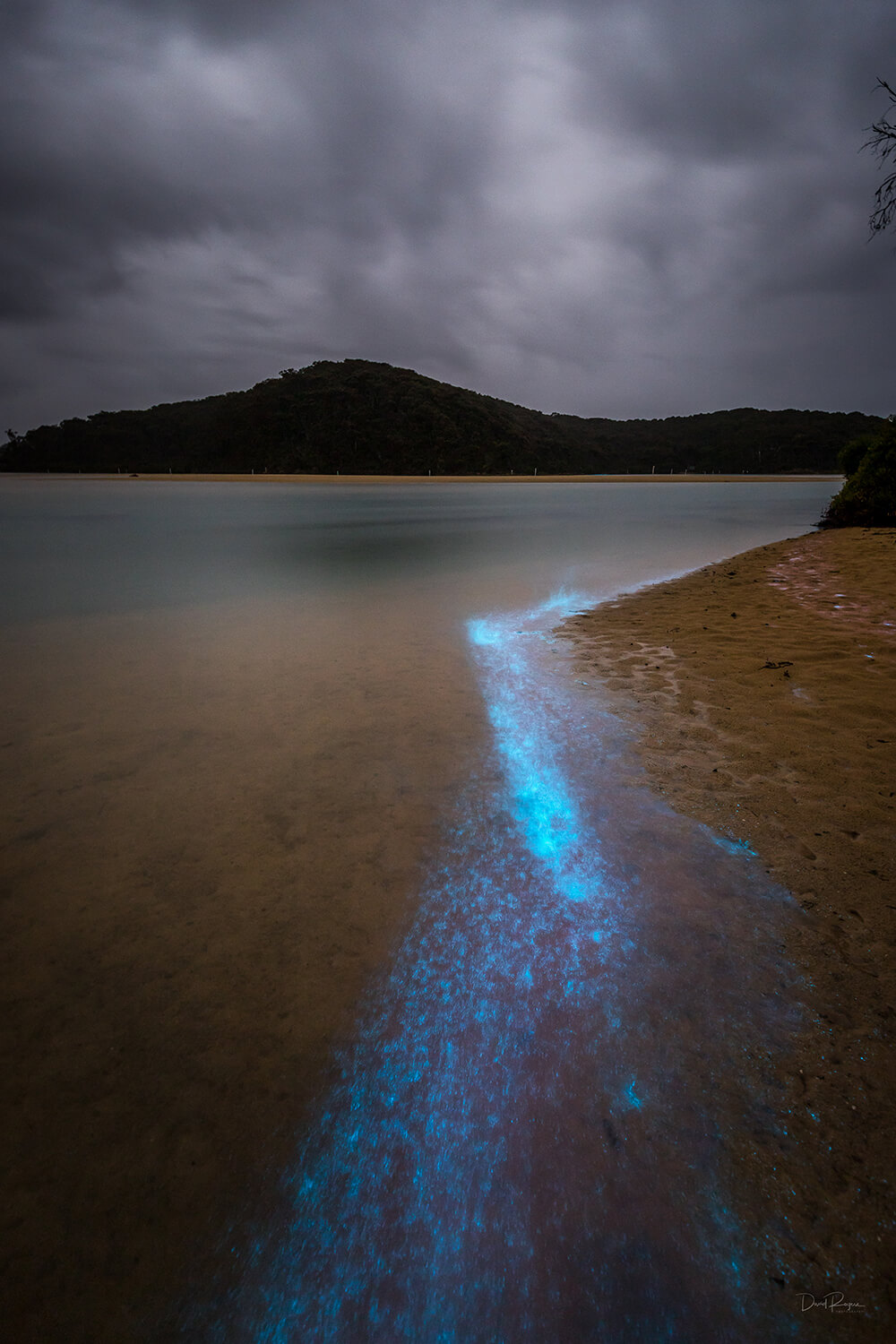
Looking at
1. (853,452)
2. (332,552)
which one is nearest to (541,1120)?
(332,552)

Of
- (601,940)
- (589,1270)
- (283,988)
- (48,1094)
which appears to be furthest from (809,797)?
(48,1094)

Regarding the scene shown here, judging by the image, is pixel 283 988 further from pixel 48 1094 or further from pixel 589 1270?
pixel 589 1270

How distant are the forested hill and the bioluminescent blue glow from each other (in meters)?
98.7

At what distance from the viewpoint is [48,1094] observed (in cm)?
146

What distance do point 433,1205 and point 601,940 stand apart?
0.91 m

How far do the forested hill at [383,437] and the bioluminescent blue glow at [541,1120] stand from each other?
324ft

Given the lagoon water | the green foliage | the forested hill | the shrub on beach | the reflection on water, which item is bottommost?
the reflection on water

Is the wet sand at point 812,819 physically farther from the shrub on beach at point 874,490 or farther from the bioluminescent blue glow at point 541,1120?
the shrub on beach at point 874,490

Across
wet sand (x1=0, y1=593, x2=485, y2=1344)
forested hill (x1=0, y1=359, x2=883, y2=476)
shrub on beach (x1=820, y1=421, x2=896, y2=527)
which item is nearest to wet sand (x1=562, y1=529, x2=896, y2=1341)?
wet sand (x1=0, y1=593, x2=485, y2=1344)

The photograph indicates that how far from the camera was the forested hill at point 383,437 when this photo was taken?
99.9 meters

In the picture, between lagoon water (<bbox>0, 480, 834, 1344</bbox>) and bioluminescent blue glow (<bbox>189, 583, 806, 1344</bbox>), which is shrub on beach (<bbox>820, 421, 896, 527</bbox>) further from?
bioluminescent blue glow (<bbox>189, 583, 806, 1344</bbox>)

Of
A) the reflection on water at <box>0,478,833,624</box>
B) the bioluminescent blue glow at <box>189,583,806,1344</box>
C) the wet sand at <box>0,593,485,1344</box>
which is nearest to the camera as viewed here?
the bioluminescent blue glow at <box>189,583,806,1344</box>

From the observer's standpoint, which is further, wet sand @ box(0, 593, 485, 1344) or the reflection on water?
the reflection on water

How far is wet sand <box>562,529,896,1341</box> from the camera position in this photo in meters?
1.16
